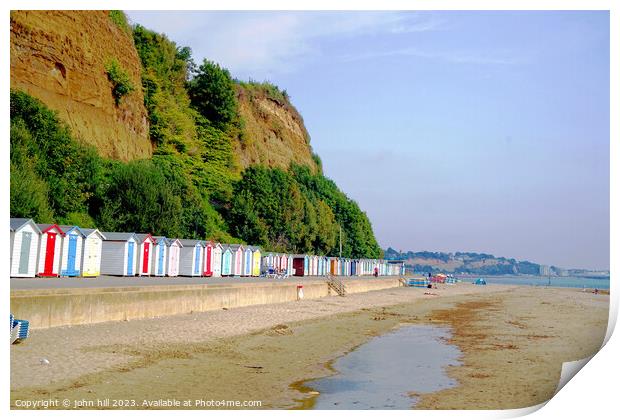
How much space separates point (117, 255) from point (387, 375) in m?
19.4

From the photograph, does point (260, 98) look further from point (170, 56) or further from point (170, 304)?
point (170, 304)

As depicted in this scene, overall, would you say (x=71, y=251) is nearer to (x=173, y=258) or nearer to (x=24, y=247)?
(x=24, y=247)

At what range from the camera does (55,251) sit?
24172mm

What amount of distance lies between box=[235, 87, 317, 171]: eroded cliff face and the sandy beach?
5112cm

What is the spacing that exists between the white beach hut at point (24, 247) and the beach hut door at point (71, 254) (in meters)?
2.45

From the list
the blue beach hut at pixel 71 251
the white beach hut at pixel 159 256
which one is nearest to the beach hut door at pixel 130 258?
the white beach hut at pixel 159 256

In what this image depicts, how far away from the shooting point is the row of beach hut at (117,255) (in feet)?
73.4

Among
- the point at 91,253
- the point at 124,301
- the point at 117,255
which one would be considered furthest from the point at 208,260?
the point at 124,301

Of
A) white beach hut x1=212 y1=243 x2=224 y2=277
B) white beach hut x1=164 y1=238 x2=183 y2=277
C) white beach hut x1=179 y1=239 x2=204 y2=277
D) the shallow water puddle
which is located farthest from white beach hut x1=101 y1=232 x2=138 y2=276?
the shallow water puddle

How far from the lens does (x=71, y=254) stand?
83.8 ft

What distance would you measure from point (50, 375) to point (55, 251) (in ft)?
46.4

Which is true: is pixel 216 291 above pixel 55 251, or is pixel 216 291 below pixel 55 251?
below

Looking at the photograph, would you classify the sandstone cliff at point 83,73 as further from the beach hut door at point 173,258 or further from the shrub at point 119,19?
the beach hut door at point 173,258

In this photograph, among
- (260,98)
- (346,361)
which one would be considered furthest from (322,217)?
(346,361)
